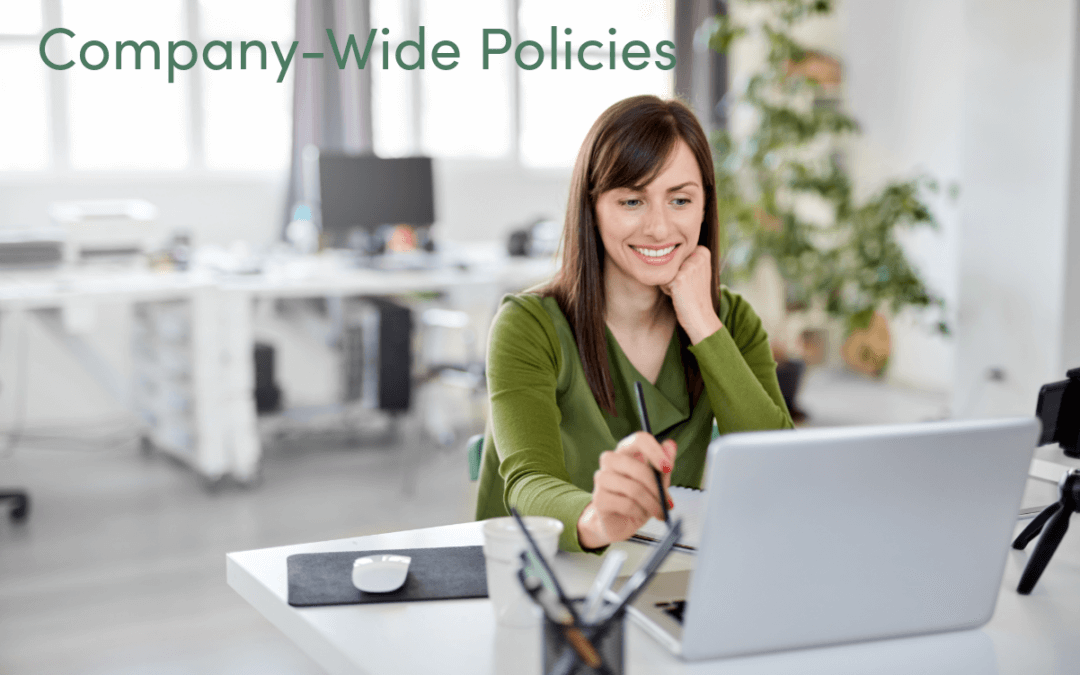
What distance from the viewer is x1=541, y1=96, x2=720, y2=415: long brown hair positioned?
1.45 m

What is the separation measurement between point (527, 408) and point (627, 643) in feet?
1.89

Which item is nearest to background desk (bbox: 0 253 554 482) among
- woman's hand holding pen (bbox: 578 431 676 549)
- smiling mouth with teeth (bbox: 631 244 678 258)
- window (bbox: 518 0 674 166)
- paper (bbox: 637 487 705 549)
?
window (bbox: 518 0 674 166)

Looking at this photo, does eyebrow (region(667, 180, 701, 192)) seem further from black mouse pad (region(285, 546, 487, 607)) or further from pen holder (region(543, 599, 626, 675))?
pen holder (region(543, 599, 626, 675))

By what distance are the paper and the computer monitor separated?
3.28m

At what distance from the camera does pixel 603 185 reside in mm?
1463

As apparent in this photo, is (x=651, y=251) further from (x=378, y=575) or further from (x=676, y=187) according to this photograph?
(x=378, y=575)

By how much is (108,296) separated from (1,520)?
31.2 inches

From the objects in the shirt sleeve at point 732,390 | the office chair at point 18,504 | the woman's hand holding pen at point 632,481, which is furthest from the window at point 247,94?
the woman's hand holding pen at point 632,481

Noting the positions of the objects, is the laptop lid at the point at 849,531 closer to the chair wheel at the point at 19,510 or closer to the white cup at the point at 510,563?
the white cup at the point at 510,563

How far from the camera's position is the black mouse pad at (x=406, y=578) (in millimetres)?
998

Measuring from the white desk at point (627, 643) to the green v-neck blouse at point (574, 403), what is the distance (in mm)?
331

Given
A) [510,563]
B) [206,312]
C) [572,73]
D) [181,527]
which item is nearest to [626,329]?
[510,563]

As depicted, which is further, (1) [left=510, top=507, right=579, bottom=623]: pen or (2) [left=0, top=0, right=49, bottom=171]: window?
(2) [left=0, top=0, right=49, bottom=171]: window

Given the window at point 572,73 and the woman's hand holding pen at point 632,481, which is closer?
the woman's hand holding pen at point 632,481
